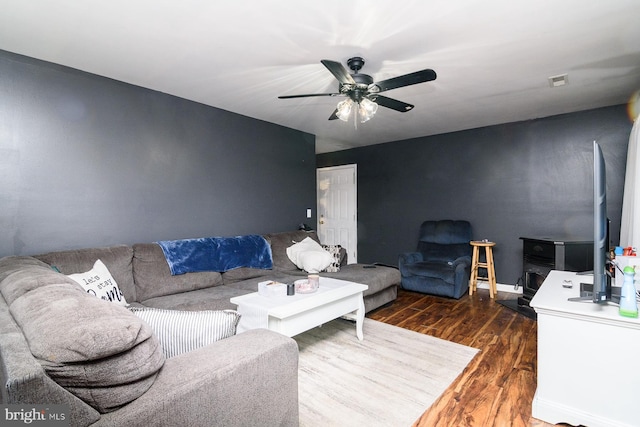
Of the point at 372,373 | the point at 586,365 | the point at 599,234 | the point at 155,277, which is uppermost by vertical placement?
the point at 599,234

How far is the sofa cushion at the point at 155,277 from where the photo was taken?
2773mm

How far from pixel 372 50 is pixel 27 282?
102 inches

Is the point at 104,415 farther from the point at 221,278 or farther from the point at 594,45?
the point at 594,45

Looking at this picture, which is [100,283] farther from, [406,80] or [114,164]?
[406,80]

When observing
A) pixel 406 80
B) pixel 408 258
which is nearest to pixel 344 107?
pixel 406 80

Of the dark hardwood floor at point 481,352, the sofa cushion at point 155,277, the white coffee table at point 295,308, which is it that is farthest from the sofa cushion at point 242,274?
the dark hardwood floor at point 481,352

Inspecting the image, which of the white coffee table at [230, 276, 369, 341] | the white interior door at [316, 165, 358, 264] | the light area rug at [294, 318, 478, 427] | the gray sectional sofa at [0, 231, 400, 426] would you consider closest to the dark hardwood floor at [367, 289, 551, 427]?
the light area rug at [294, 318, 478, 427]

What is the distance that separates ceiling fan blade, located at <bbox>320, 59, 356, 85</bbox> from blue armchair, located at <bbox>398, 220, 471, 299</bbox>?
3.03 m

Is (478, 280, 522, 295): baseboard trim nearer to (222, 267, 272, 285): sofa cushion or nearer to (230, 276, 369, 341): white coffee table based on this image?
(230, 276, 369, 341): white coffee table

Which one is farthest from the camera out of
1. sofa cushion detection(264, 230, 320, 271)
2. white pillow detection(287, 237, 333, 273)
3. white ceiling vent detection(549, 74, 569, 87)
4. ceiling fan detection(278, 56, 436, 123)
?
sofa cushion detection(264, 230, 320, 271)

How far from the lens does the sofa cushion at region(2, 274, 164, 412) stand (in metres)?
0.80

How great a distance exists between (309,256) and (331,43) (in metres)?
2.31

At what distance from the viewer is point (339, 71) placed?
2.18m

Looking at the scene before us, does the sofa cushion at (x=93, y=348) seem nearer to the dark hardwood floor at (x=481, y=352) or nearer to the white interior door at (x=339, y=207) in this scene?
the dark hardwood floor at (x=481, y=352)
